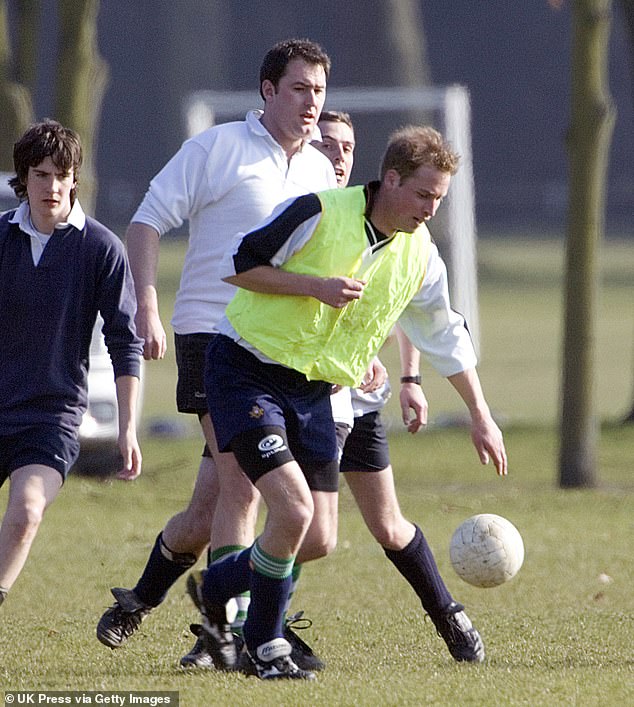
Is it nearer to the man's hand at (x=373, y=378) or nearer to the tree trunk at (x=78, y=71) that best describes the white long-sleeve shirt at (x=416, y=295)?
the man's hand at (x=373, y=378)

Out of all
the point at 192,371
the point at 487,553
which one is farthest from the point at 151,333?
the point at 487,553

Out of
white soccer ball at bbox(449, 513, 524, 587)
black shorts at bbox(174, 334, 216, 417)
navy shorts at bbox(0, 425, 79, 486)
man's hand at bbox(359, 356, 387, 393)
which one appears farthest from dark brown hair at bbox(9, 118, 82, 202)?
white soccer ball at bbox(449, 513, 524, 587)

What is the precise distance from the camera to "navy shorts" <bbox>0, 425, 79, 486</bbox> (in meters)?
5.38

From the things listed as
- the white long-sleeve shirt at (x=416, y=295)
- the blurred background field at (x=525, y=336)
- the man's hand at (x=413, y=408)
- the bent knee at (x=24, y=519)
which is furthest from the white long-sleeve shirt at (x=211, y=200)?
the blurred background field at (x=525, y=336)

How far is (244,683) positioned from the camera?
523 centimetres

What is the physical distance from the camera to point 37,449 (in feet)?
17.7

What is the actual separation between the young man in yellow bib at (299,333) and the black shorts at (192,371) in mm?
348

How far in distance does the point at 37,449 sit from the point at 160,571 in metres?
0.93

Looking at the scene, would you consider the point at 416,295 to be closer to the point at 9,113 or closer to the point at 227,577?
the point at 227,577

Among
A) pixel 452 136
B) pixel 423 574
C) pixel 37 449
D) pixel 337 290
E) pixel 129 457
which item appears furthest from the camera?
pixel 452 136

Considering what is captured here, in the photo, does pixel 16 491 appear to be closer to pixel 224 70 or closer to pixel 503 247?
pixel 503 247

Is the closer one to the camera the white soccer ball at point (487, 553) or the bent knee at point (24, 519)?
the bent knee at point (24, 519)

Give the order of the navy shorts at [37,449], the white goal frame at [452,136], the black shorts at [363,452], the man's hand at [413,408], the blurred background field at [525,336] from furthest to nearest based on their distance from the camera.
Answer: the blurred background field at [525,336] < the white goal frame at [452,136] < the man's hand at [413,408] < the black shorts at [363,452] < the navy shorts at [37,449]

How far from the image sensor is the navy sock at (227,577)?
17.7 ft
